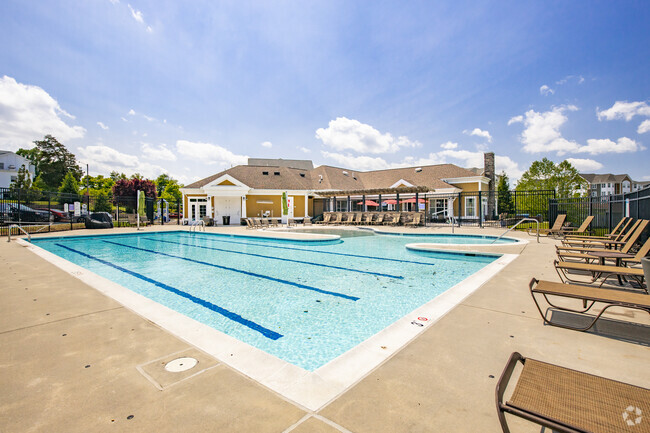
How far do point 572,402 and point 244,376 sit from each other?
2.16 meters

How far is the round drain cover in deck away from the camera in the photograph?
7.97 ft

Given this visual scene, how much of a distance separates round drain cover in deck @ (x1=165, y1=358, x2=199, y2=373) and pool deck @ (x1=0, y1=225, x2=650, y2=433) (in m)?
0.06

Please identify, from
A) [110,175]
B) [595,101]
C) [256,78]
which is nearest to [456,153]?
[595,101]

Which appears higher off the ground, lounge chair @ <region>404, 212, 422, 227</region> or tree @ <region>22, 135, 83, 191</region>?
tree @ <region>22, 135, 83, 191</region>

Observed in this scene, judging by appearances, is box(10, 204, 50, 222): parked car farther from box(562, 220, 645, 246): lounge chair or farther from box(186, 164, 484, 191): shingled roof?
box(562, 220, 645, 246): lounge chair

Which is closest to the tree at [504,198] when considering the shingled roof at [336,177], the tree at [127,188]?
the shingled roof at [336,177]

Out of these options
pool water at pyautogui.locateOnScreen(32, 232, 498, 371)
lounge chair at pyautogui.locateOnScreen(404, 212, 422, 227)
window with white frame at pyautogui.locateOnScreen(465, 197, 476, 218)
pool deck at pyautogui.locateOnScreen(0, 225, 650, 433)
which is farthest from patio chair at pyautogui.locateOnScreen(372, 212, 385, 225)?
pool deck at pyautogui.locateOnScreen(0, 225, 650, 433)

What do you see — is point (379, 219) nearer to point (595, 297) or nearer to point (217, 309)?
point (217, 309)

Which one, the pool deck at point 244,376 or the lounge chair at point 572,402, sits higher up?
the lounge chair at point 572,402

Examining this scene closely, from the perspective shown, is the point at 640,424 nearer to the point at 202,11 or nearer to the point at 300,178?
the point at 202,11

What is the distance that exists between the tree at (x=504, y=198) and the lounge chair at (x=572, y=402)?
3764 centimetres

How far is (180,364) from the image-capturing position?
252 centimetres

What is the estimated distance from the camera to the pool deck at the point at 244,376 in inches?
70.1

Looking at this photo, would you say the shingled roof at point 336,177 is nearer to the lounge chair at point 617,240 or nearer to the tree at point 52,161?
the lounge chair at point 617,240
